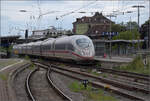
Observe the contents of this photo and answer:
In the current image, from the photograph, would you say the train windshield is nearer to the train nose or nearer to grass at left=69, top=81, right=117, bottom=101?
the train nose

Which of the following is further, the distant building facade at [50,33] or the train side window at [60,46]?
the distant building facade at [50,33]

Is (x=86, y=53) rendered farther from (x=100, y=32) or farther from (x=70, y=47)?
(x=100, y=32)

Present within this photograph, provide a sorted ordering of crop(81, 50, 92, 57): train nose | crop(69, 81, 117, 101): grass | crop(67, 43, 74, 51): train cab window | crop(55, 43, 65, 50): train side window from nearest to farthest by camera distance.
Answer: crop(69, 81, 117, 101): grass, crop(81, 50, 92, 57): train nose, crop(67, 43, 74, 51): train cab window, crop(55, 43, 65, 50): train side window

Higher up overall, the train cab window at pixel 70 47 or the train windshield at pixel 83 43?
the train windshield at pixel 83 43

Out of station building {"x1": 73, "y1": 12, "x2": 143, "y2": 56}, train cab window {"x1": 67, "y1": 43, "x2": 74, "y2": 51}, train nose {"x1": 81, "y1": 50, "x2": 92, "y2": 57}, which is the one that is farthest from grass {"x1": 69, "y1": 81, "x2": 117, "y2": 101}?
station building {"x1": 73, "y1": 12, "x2": 143, "y2": 56}

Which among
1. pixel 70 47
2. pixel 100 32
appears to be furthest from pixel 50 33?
pixel 70 47

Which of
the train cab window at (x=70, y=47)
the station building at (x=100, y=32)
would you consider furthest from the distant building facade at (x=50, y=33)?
the train cab window at (x=70, y=47)

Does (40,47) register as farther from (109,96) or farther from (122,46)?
(109,96)

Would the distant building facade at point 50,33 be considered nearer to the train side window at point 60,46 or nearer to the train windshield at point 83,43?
the train side window at point 60,46

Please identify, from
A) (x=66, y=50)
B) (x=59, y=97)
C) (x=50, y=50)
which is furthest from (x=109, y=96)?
(x=50, y=50)

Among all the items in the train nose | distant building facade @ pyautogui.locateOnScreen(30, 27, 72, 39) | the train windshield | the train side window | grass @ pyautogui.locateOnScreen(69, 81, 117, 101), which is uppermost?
distant building facade @ pyautogui.locateOnScreen(30, 27, 72, 39)

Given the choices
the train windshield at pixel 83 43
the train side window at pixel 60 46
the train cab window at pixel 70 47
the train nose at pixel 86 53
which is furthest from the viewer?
the train side window at pixel 60 46

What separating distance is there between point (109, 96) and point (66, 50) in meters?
18.8

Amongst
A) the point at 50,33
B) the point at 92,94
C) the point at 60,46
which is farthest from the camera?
the point at 50,33
